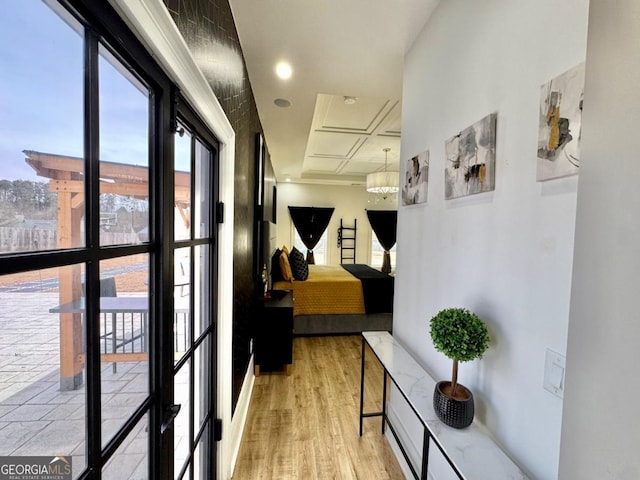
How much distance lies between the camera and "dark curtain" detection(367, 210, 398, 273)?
291 inches

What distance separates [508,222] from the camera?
3.32 ft

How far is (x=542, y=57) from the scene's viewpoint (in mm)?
883

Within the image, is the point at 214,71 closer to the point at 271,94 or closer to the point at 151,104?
the point at 151,104

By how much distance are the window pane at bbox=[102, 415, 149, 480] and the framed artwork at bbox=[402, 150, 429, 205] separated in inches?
63.2

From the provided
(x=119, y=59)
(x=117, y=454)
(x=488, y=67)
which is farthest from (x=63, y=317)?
(x=488, y=67)

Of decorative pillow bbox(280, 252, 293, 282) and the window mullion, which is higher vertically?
the window mullion

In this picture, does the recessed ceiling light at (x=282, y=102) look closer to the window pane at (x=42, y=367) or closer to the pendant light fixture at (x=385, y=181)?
the pendant light fixture at (x=385, y=181)

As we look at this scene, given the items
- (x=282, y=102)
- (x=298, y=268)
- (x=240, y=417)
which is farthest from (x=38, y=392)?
(x=298, y=268)

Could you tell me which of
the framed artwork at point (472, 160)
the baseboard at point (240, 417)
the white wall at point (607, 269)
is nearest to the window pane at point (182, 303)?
the baseboard at point (240, 417)

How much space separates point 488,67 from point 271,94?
6.14ft

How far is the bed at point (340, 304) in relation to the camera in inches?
152

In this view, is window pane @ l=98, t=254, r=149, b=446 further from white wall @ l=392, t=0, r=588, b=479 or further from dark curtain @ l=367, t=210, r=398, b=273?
dark curtain @ l=367, t=210, r=398, b=273

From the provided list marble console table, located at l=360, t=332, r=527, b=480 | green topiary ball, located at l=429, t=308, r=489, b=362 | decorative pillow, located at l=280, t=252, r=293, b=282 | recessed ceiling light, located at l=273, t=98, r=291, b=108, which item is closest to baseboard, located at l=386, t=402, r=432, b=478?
marble console table, located at l=360, t=332, r=527, b=480

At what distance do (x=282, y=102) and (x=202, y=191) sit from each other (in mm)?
1723
